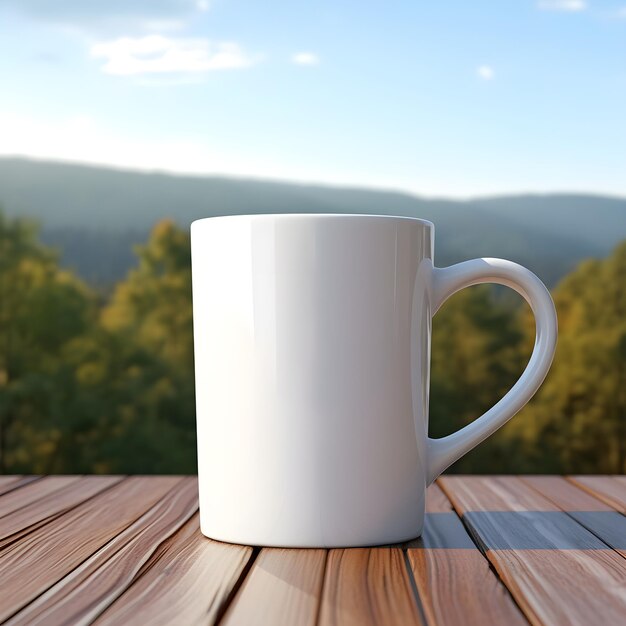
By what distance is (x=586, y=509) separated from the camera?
0.77 meters

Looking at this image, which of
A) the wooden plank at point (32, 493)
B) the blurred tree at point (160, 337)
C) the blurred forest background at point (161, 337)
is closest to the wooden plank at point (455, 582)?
the wooden plank at point (32, 493)

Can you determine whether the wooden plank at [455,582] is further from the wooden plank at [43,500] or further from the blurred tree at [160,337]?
the blurred tree at [160,337]

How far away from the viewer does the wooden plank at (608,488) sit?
81cm

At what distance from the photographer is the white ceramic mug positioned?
60 cm

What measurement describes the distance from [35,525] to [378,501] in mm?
288

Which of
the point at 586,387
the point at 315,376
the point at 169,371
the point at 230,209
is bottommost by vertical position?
the point at 586,387

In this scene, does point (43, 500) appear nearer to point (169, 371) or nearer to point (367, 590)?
point (367, 590)

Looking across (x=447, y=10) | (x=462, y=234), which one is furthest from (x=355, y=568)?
(x=447, y=10)

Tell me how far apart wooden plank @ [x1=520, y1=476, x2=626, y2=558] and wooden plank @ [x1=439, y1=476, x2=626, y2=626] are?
0.01 metres

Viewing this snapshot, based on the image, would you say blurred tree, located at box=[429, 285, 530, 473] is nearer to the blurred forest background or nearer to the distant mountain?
the blurred forest background

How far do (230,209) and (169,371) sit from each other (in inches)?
67.8

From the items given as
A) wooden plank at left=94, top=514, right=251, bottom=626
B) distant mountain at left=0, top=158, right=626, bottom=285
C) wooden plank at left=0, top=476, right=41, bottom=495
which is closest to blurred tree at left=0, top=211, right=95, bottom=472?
distant mountain at left=0, top=158, right=626, bottom=285

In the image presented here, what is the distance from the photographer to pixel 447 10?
7.46m

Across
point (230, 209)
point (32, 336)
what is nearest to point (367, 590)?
point (230, 209)
